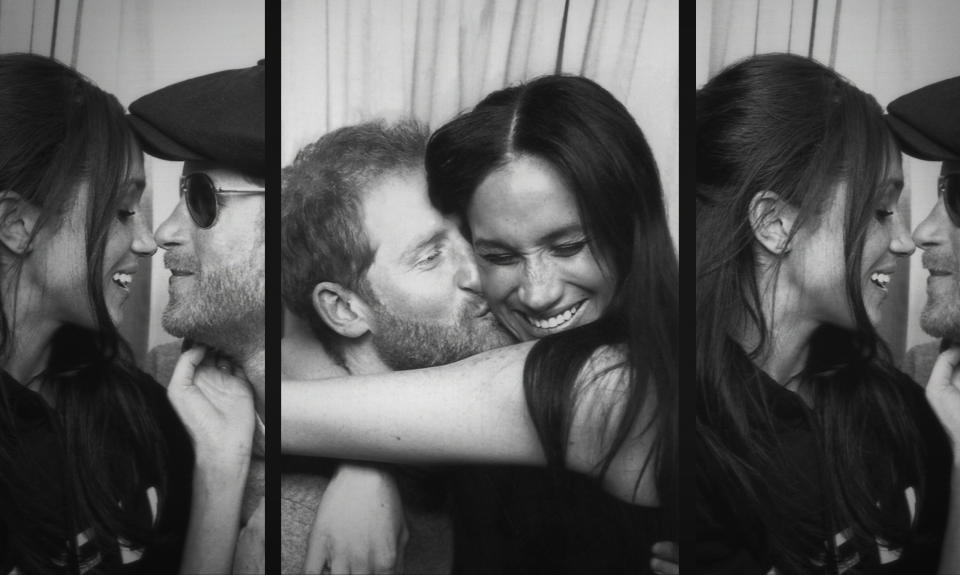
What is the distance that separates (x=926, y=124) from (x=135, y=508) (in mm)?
2766

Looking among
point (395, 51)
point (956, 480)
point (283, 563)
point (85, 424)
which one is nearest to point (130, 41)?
point (395, 51)

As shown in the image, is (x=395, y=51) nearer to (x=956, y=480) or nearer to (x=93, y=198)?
(x=93, y=198)

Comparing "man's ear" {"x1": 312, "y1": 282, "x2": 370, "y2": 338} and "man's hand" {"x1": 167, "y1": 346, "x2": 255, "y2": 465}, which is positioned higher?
"man's ear" {"x1": 312, "y1": 282, "x2": 370, "y2": 338}

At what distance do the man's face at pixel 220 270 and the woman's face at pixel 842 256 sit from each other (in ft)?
5.53

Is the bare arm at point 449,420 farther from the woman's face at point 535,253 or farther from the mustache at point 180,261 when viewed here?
the mustache at point 180,261

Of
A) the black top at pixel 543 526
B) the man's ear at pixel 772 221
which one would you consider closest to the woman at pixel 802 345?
the man's ear at pixel 772 221

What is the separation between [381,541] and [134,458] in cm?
83

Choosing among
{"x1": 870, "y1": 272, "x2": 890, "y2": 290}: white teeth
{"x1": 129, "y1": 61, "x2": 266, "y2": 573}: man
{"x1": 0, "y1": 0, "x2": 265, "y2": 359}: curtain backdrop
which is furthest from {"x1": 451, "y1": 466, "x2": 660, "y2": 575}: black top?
{"x1": 0, "y1": 0, "x2": 265, "y2": 359}: curtain backdrop

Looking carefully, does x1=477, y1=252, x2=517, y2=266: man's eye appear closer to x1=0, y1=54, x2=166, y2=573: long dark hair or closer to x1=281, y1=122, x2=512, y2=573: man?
x1=281, y1=122, x2=512, y2=573: man

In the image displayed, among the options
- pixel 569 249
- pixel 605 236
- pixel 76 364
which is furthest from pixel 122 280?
pixel 605 236

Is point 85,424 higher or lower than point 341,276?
lower

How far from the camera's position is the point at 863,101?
279 centimetres

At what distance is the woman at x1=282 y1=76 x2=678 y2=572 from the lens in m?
2.74

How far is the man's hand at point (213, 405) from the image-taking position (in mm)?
2822
